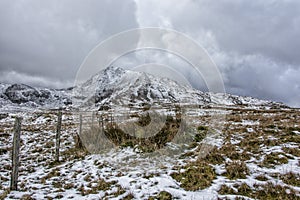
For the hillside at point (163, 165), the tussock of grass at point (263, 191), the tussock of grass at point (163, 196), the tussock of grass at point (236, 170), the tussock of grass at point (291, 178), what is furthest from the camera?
the tussock of grass at point (236, 170)

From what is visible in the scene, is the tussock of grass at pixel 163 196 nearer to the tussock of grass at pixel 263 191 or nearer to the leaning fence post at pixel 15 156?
the tussock of grass at pixel 263 191

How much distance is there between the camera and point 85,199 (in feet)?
22.8

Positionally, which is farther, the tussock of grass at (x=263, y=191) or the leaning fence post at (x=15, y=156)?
the leaning fence post at (x=15, y=156)

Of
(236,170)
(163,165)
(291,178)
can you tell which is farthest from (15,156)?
(291,178)

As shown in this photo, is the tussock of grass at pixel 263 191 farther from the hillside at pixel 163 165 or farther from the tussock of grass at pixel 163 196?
the tussock of grass at pixel 163 196

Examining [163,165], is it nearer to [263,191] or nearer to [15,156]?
[263,191]

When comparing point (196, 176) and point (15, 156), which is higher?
point (15, 156)

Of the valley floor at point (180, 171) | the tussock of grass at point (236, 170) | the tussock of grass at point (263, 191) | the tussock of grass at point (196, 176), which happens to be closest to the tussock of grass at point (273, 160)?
the valley floor at point (180, 171)

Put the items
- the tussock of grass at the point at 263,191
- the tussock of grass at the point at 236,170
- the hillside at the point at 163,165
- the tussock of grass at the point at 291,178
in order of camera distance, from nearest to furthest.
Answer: the tussock of grass at the point at 263,191
the tussock of grass at the point at 291,178
the hillside at the point at 163,165
the tussock of grass at the point at 236,170

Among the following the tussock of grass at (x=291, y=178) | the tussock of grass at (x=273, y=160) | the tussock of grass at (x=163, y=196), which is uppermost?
the tussock of grass at (x=273, y=160)

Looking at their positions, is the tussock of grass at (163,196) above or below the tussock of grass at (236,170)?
below

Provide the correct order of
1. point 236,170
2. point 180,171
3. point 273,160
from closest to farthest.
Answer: point 236,170 → point 180,171 → point 273,160

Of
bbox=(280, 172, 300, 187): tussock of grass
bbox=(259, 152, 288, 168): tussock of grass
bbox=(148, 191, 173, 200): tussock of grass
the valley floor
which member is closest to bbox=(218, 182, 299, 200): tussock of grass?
the valley floor

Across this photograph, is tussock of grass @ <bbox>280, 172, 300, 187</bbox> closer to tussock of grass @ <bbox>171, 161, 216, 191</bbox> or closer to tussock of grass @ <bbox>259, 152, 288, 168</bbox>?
tussock of grass @ <bbox>259, 152, 288, 168</bbox>
